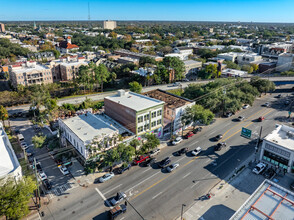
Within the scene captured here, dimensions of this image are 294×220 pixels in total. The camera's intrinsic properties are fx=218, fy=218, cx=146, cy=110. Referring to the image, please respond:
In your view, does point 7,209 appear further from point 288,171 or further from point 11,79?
point 11,79

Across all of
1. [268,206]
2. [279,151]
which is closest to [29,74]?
[279,151]

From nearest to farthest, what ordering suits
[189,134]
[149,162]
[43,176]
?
[43,176], [149,162], [189,134]

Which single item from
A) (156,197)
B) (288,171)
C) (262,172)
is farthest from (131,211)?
(288,171)

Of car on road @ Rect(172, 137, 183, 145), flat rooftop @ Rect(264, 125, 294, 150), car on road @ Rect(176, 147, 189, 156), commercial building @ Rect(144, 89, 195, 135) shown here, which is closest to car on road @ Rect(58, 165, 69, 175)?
car on road @ Rect(176, 147, 189, 156)

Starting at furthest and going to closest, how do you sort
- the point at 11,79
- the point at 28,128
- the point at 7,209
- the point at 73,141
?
the point at 11,79 → the point at 28,128 → the point at 73,141 → the point at 7,209

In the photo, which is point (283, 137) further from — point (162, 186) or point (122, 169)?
point (122, 169)

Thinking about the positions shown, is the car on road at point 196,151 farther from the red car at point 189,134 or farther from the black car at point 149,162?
the black car at point 149,162

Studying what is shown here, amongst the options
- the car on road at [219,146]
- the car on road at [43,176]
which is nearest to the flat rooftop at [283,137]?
the car on road at [219,146]
